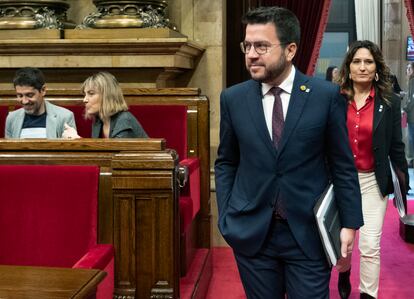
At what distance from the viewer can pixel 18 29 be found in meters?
6.04

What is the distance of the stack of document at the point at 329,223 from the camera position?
256 centimetres

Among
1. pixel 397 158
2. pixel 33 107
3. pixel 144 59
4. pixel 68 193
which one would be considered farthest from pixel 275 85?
pixel 144 59

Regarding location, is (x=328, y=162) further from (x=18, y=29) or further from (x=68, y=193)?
(x=18, y=29)

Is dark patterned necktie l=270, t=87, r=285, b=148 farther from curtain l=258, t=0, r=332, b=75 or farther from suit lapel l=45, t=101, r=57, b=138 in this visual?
curtain l=258, t=0, r=332, b=75

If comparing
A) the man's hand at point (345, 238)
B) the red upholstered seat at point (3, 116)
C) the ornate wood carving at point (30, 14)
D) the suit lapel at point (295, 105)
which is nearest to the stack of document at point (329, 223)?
the man's hand at point (345, 238)

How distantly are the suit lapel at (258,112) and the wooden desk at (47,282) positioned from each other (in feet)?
2.67

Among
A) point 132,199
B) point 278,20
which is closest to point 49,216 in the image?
point 132,199

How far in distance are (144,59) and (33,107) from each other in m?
1.10

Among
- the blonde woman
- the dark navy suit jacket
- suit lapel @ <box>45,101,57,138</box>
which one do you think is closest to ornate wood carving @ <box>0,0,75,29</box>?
suit lapel @ <box>45,101,57,138</box>

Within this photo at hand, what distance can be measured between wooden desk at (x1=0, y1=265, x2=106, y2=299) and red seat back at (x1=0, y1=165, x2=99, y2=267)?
1.06 metres

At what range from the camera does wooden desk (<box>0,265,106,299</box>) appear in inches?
75.5

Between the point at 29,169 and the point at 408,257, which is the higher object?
the point at 29,169

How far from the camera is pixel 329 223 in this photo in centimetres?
261

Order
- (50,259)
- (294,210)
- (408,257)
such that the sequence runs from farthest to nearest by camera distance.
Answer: (408,257) < (50,259) < (294,210)
